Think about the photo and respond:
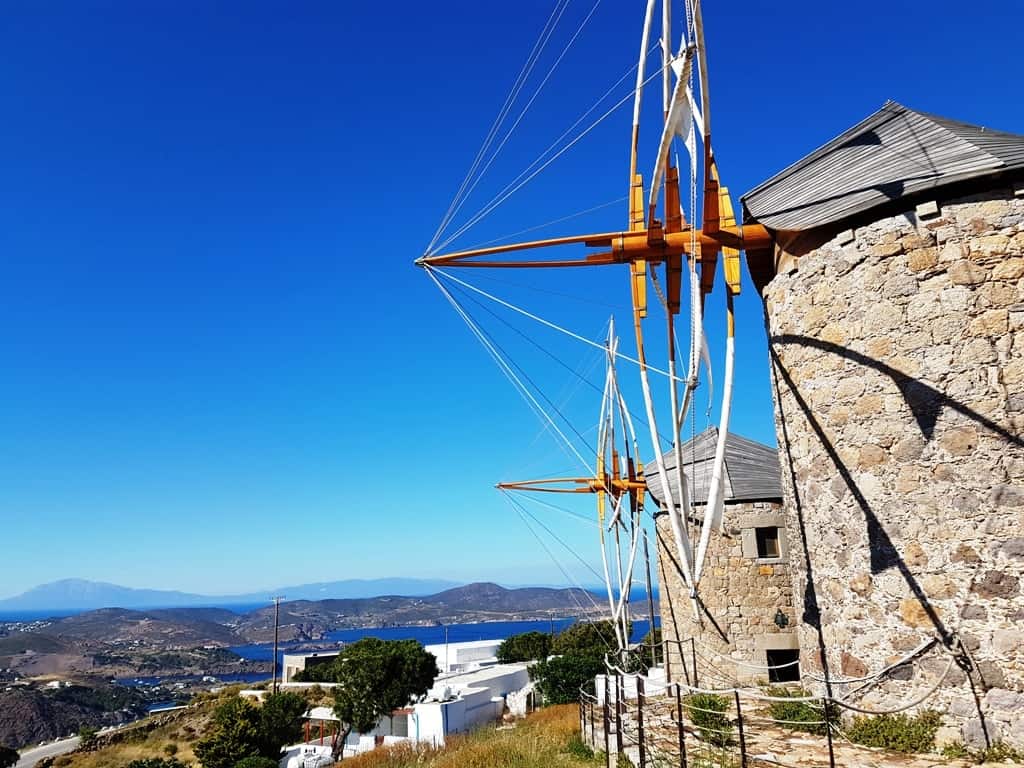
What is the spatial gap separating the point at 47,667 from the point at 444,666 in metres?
140

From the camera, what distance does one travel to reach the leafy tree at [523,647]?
52.8 metres

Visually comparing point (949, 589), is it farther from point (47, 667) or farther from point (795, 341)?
point (47, 667)

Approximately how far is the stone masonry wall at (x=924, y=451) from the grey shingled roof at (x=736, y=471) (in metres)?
4.89

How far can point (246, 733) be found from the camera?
90.9ft

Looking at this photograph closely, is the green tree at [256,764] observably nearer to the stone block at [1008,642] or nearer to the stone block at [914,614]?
the stone block at [914,614]

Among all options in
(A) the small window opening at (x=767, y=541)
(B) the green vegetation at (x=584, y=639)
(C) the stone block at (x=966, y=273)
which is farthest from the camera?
(B) the green vegetation at (x=584, y=639)

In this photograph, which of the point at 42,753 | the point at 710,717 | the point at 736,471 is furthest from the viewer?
the point at 42,753

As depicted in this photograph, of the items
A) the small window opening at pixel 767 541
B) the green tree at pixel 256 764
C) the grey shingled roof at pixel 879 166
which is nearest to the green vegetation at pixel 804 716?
the small window opening at pixel 767 541

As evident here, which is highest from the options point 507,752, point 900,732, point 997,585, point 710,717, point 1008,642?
point 997,585

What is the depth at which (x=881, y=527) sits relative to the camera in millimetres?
7816

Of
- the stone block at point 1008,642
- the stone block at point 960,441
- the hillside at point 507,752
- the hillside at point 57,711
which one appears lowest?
the hillside at point 57,711

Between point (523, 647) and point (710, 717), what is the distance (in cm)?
4803

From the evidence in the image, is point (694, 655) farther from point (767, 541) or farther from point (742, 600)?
point (767, 541)

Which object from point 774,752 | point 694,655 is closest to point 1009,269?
point 774,752
